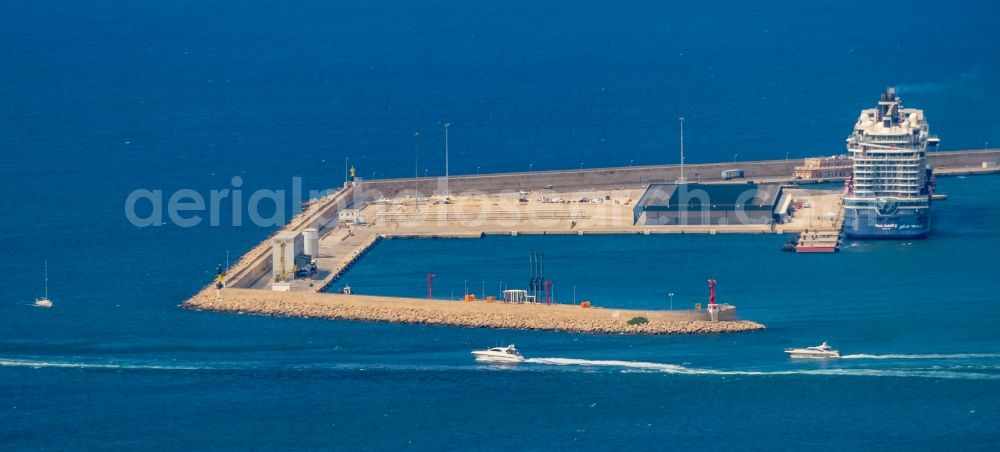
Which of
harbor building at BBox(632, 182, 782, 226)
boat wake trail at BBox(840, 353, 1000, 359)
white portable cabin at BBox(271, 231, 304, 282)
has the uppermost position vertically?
harbor building at BBox(632, 182, 782, 226)

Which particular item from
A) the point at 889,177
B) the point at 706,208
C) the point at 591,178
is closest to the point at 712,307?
the point at 706,208

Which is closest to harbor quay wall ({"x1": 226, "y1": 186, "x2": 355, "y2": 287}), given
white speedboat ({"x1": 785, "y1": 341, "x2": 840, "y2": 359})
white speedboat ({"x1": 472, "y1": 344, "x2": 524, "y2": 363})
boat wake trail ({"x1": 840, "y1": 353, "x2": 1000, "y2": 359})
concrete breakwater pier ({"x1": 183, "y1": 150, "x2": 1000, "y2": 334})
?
concrete breakwater pier ({"x1": 183, "y1": 150, "x2": 1000, "y2": 334})

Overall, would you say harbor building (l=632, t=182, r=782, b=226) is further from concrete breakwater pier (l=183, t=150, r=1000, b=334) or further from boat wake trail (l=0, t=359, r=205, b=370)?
boat wake trail (l=0, t=359, r=205, b=370)

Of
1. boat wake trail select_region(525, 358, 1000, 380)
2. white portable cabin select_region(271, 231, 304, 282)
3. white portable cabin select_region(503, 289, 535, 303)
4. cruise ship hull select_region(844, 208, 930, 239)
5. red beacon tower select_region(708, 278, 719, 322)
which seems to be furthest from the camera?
cruise ship hull select_region(844, 208, 930, 239)

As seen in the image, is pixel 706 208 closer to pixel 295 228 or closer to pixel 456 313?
pixel 295 228

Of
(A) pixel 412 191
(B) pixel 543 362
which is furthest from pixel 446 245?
(B) pixel 543 362

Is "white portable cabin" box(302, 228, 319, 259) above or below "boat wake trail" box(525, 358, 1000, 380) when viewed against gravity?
above

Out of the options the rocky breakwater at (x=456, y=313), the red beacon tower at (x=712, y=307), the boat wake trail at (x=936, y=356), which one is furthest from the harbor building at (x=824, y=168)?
the boat wake trail at (x=936, y=356)
